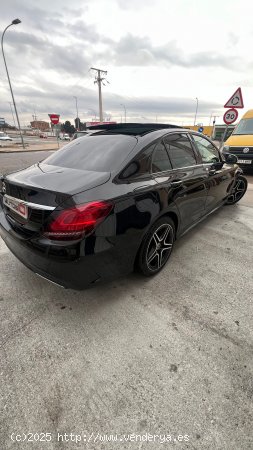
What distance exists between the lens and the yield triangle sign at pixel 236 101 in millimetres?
7297

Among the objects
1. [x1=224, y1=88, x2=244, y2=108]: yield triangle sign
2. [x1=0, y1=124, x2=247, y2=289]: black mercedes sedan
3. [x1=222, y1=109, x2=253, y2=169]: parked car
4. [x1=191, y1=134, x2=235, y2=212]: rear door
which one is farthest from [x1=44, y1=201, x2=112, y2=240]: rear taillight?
[x1=224, y1=88, x2=244, y2=108]: yield triangle sign

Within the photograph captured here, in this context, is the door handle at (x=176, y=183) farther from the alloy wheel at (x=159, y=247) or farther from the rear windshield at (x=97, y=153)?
the rear windshield at (x=97, y=153)

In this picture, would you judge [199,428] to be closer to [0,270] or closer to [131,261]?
[131,261]

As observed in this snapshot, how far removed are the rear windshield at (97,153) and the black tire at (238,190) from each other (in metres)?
3.26

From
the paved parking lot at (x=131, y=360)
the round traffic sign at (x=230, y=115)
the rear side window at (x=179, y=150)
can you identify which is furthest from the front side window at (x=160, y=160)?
the round traffic sign at (x=230, y=115)

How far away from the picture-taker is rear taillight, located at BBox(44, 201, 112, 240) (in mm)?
1607

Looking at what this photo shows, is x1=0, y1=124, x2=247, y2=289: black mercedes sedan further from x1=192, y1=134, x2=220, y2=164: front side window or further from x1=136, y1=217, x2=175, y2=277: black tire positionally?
x1=192, y1=134, x2=220, y2=164: front side window

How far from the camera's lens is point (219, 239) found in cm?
348

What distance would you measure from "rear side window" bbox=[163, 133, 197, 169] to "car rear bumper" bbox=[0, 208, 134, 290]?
4.26 feet

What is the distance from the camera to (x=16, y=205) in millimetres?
1939

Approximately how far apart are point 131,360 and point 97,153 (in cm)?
185

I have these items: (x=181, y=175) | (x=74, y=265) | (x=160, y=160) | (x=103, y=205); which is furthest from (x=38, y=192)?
(x=181, y=175)

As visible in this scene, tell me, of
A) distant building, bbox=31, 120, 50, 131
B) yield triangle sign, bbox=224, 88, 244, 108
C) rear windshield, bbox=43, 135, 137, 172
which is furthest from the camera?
distant building, bbox=31, 120, 50, 131

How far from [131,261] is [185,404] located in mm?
1115
